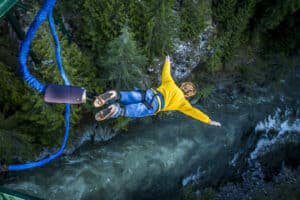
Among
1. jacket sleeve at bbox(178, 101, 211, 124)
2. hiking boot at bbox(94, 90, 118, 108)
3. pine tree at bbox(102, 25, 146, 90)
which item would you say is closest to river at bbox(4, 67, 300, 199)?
pine tree at bbox(102, 25, 146, 90)

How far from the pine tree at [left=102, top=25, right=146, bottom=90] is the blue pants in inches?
95.7

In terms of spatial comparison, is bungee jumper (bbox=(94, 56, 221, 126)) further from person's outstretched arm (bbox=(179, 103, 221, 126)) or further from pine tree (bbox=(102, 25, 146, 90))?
pine tree (bbox=(102, 25, 146, 90))

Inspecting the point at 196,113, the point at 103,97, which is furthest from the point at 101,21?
the point at 196,113

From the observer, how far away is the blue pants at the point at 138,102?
7.21m

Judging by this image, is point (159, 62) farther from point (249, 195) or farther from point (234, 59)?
point (249, 195)

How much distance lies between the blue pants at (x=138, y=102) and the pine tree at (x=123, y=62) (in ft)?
7.98

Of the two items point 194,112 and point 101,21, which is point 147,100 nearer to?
point 194,112

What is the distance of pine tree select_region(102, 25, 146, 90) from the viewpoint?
9.33 m

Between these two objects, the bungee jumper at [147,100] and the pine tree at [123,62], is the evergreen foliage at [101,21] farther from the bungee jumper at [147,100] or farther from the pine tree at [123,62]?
the bungee jumper at [147,100]

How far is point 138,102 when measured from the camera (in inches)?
293

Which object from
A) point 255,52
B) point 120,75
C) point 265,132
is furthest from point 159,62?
point 265,132

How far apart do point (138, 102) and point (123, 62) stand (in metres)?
2.76

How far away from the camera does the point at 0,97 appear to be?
900cm

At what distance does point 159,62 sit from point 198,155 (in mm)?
4824
